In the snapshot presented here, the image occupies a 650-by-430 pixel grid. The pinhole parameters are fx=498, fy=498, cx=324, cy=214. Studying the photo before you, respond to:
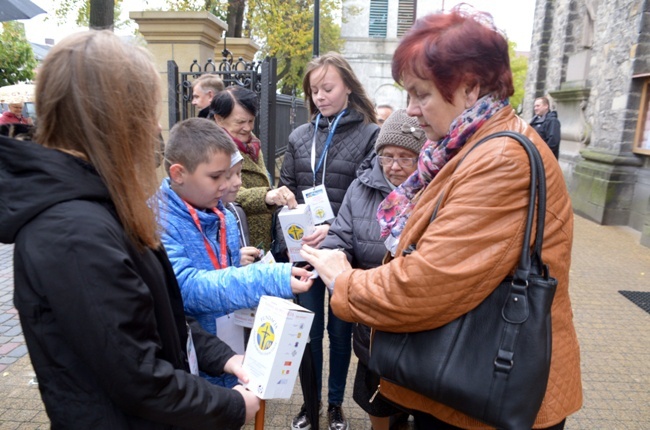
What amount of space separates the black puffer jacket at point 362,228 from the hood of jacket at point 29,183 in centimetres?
168

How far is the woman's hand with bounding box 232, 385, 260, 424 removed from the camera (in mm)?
1456

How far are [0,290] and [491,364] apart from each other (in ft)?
18.8

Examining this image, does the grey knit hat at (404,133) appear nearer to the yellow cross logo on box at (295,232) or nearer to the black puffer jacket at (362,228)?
the black puffer jacket at (362,228)

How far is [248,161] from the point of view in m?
3.27

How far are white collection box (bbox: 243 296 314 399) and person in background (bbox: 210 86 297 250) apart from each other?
1.54m

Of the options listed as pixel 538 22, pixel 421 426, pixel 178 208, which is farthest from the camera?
pixel 538 22

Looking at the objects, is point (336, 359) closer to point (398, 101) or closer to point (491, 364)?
point (491, 364)

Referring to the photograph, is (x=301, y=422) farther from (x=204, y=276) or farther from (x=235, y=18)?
(x=235, y=18)

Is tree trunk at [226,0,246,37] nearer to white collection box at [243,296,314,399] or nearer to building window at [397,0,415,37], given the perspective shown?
white collection box at [243,296,314,399]

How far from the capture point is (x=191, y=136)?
2.04m

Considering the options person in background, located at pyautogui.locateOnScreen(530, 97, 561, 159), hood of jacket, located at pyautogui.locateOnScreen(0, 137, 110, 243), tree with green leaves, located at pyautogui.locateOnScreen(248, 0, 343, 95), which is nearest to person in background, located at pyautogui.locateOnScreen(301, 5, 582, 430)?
hood of jacket, located at pyautogui.locateOnScreen(0, 137, 110, 243)

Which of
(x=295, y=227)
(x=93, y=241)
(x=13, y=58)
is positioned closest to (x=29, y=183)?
(x=93, y=241)

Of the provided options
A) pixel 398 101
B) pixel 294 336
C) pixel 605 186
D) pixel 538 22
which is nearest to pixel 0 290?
pixel 294 336

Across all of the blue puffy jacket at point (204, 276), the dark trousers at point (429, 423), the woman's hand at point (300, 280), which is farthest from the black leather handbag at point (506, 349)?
the blue puffy jacket at point (204, 276)
